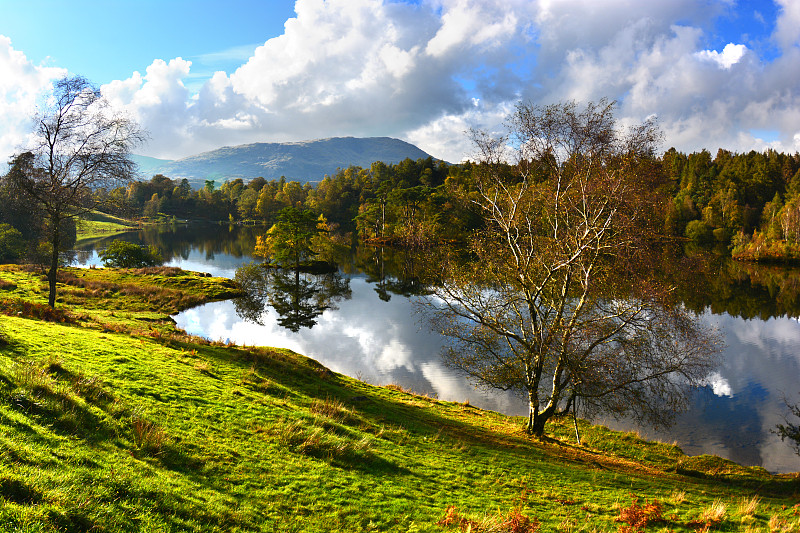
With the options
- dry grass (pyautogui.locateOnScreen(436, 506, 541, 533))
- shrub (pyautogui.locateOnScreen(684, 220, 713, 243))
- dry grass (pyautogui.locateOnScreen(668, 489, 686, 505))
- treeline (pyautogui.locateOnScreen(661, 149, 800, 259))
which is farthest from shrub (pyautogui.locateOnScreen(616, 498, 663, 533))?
shrub (pyautogui.locateOnScreen(684, 220, 713, 243))

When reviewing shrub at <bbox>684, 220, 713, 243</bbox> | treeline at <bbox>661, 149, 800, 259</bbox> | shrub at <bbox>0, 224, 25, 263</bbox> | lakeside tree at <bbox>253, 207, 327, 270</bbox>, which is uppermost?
treeline at <bbox>661, 149, 800, 259</bbox>

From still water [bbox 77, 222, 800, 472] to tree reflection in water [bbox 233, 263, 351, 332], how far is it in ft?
1.99

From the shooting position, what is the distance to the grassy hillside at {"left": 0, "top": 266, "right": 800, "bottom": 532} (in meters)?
6.23

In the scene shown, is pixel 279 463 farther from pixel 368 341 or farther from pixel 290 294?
pixel 290 294

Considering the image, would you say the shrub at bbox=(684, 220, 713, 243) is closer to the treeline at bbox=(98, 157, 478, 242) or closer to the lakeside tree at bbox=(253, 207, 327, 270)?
the treeline at bbox=(98, 157, 478, 242)

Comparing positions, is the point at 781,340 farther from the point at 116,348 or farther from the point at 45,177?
the point at 45,177

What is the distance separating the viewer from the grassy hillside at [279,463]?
6.23m

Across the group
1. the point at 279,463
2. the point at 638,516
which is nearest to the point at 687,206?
the point at 638,516

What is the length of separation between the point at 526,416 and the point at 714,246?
90.6 metres

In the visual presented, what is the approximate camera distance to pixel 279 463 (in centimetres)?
881

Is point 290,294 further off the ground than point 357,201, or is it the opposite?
point 357,201

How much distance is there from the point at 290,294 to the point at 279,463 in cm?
4022

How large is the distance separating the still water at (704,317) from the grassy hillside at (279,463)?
11.9 feet

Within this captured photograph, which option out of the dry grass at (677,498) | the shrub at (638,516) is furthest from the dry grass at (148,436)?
the dry grass at (677,498)
